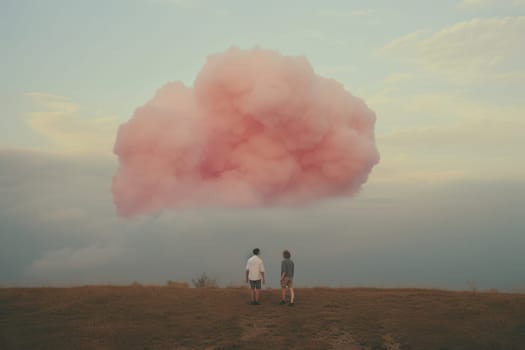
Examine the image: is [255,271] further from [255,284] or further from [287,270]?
[287,270]

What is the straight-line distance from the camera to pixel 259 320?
848 inches

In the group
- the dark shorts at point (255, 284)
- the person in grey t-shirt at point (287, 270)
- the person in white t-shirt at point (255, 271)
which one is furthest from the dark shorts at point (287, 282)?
the dark shorts at point (255, 284)

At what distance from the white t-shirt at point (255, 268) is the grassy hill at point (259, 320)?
1.44 meters

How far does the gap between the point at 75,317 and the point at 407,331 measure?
1424 centimetres

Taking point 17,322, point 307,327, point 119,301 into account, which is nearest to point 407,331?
point 307,327

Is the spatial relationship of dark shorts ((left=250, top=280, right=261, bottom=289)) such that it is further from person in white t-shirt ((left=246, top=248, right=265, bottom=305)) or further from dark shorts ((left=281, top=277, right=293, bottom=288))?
dark shorts ((left=281, top=277, right=293, bottom=288))

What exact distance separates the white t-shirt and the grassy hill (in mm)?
1441

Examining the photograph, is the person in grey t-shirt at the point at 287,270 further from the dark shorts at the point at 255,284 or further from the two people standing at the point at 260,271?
the dark shorts at the point at 255,284

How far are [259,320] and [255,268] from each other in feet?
8.96

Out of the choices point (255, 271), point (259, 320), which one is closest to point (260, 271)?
point (255, 271)

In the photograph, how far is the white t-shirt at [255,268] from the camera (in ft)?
77.3

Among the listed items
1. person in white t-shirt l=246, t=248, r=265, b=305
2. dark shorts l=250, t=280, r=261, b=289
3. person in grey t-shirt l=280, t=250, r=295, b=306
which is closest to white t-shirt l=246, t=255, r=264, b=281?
person in white t-shirt l=246, t=248, r=265, b=305

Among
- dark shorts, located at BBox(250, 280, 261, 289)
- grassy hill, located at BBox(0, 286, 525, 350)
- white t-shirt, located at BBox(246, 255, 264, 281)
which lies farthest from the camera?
dark shorts, located at BBox(250, 280, 261, 289)

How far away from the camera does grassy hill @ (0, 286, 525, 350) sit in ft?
62.6
